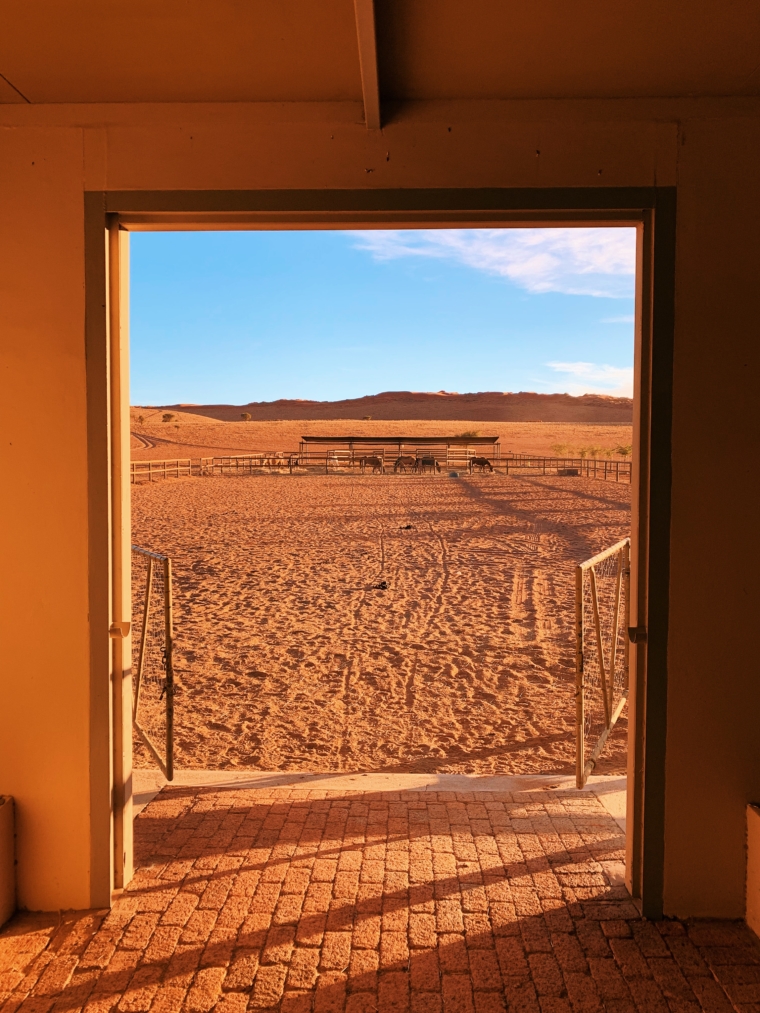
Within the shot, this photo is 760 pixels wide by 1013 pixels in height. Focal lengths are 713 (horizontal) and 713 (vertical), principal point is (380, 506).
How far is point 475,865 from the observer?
118 inches

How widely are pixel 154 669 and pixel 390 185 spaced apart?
491 cm

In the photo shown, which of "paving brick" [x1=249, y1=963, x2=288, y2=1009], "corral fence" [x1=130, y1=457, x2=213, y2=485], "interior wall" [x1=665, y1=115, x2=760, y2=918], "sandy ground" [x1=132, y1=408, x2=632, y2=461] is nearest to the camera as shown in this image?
"paving brick" [x1=249, y1=963, x2=288, y2=1009]

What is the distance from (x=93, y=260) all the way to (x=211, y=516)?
523 inches

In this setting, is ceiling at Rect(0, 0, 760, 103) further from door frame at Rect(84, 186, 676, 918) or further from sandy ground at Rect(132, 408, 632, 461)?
sandy ground at Rect(132, 408, 632, 461)

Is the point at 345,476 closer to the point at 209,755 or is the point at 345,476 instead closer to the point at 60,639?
the point at 209,755

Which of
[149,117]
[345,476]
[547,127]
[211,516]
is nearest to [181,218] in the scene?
[149,117]

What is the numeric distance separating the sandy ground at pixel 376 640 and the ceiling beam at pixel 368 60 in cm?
351

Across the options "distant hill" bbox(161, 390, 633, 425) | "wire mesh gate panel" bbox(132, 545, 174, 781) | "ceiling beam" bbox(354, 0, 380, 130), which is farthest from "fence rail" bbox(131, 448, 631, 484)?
"distant hill" bbox(161, 390, 633, 425)

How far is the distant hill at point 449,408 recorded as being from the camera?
10762 centimetres

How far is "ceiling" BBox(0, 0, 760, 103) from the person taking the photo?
2.12m

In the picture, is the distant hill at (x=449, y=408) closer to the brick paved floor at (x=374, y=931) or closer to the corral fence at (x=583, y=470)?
the corral fence at (x=583, y=470)

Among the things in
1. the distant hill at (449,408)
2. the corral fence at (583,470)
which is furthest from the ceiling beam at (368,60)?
the distant hill at (449,408)

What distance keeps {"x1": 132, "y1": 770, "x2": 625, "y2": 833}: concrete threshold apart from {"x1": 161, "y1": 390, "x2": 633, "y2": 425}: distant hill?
101 metres

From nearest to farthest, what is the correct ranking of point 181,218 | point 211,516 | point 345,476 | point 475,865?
point 181,218 < point 475,865 < point 211,516 < point 345,476
